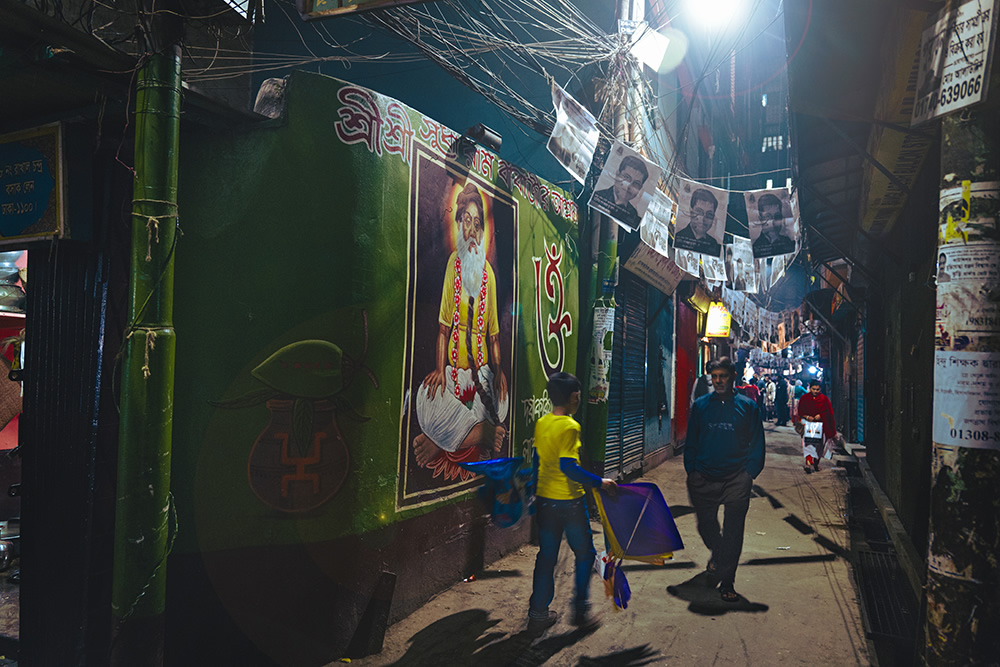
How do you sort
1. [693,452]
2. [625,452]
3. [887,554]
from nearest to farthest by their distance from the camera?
[693,452] → [887,554] → [625,452]

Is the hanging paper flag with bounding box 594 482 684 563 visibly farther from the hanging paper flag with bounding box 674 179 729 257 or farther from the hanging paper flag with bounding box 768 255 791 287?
the hanging paper flag with bounding box 768 255 791 287

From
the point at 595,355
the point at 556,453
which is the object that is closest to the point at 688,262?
the point at 595,355

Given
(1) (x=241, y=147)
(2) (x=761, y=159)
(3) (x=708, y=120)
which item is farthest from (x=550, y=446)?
(2) (x=761, y=159)

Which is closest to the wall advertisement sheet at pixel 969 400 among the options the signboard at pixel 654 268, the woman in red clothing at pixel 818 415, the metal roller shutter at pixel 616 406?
the metal roller shutter at pixel 616 406

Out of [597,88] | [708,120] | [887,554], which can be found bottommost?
[887,554]

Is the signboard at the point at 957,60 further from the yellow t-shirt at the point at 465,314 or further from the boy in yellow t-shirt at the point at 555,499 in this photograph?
the yellow t-shirt at the point at 465,314

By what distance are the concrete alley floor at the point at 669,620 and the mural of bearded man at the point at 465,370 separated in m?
1.24

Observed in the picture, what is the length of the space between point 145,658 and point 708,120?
19249 mm

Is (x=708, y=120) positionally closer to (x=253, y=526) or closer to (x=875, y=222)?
(x=875, y=222)

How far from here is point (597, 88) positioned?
8.88 meters

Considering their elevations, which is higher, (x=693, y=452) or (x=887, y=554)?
(x=693, y=452)

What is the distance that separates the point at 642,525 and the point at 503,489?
112cm

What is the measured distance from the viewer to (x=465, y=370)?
239 inches

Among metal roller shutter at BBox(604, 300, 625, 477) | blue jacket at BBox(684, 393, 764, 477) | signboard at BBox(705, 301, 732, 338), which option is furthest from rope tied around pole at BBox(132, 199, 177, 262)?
signboard at BBox(705, 301, 732, 338)
